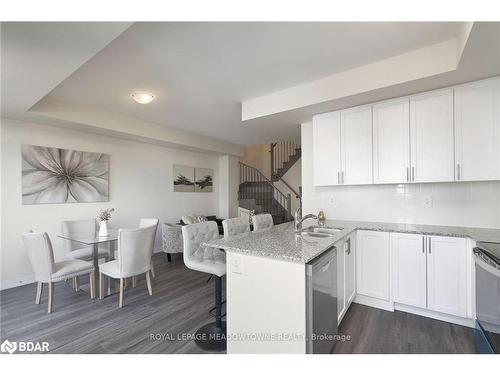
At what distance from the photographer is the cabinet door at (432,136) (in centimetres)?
239

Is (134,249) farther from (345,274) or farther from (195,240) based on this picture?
(345,274)

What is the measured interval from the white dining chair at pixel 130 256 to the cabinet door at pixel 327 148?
2.32 metres

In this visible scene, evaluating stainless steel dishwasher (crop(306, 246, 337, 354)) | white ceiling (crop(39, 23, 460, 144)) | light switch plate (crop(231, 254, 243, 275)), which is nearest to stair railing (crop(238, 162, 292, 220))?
white ceiling (crop(39, 23, 460, 144))

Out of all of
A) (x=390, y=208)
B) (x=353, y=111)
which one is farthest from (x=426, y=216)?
(x=353, y=111)

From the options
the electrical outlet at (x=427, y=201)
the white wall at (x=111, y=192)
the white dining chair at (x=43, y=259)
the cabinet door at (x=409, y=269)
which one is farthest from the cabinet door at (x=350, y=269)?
the white wall at (x=111, y=192)

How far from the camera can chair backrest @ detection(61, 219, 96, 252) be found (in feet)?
11.2

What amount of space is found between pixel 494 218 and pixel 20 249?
6009 millimetres

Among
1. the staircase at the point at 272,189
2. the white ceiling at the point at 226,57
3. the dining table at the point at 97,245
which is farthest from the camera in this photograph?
the staircase at the point at 272,189

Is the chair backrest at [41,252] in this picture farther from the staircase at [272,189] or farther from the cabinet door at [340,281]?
the staircase at [272,189]

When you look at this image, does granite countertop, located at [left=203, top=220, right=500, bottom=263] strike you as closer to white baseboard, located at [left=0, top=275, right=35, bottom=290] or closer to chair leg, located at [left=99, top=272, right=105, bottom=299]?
chair leg, located at [left=99, top=272, right=105, bottom=299]

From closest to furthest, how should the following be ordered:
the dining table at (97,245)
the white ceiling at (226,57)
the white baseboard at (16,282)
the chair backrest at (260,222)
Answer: the white ceiling at (226,57) → the dining table at (97,245) → the chair backrest at (260,222) → the white baseboard at (16,282)

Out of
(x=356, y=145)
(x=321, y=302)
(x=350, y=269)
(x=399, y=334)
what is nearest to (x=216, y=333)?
(x=321, y=302)

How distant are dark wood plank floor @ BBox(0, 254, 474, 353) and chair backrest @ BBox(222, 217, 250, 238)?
874 millimetres
